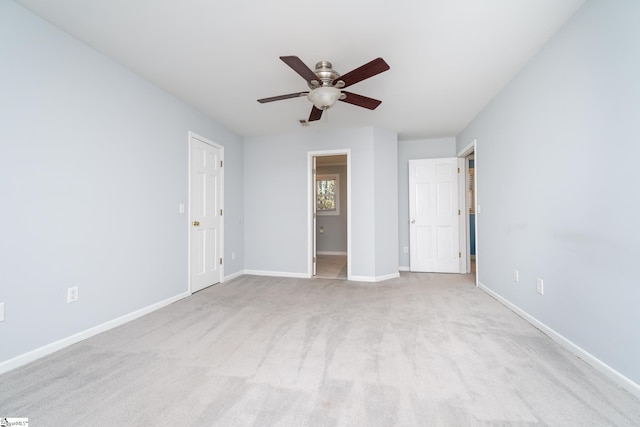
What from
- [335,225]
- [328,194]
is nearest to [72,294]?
[335,225]

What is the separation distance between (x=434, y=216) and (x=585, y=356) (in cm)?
313

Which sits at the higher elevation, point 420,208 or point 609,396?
point 420,208

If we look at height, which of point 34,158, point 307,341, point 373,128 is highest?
point 373,128

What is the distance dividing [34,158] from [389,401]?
2.84m

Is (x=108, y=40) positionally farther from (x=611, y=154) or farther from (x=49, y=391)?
(x=611, y=154)

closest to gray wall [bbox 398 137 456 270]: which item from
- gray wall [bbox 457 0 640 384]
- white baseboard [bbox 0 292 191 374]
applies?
gray wall [bbox 457 0 640 384]

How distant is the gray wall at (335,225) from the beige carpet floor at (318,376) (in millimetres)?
4341

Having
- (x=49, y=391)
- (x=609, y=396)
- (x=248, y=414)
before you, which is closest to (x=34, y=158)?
(x=49, y=391)

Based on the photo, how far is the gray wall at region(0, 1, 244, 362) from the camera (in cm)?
180

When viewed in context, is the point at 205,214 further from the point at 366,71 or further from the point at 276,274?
the point at 366,71

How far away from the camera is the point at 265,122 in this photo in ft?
13.3

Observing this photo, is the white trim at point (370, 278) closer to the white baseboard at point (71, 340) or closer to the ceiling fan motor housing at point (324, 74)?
the white baseboard at point (71, 340)

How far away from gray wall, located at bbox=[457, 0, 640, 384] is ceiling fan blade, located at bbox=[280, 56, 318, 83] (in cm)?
190

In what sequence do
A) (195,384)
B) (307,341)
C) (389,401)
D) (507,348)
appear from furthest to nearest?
(307,341) < (507,348) < (195,384) < (389,401)
